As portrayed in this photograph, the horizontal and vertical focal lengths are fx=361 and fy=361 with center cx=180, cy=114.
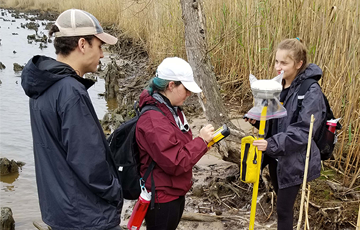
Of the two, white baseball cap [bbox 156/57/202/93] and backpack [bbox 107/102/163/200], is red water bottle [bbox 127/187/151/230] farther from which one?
white baseball cap [bbox 156/57/202/93]

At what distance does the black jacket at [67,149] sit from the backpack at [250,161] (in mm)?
881

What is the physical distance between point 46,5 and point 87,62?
130 ft

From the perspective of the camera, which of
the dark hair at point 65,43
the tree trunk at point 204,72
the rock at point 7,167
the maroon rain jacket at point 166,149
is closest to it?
the dark hair at point 65,43

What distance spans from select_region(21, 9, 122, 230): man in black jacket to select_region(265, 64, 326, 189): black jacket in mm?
1092

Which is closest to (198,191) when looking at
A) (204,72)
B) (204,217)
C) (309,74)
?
(204,217)

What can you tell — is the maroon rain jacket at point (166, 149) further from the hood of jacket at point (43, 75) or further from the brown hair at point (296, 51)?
the brown hair at point (296, 51)

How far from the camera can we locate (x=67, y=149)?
1715 millimetres

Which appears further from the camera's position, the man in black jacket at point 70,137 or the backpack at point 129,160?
the backpack at point 129,160

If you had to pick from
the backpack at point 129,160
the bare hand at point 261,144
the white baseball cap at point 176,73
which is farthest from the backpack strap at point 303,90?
the backpack at point 129,160

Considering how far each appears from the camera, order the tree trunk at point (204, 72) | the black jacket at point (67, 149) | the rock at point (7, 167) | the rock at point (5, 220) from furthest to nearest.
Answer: the rock at point (7, 167), the tree trunk at point (204, 72), the rock at point (5, 220), the black jacket at point (67, 149)

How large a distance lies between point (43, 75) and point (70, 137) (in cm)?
32

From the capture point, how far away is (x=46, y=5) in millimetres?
37594

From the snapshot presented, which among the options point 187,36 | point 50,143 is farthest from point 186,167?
point 187,36

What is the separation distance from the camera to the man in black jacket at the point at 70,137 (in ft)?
5.58
